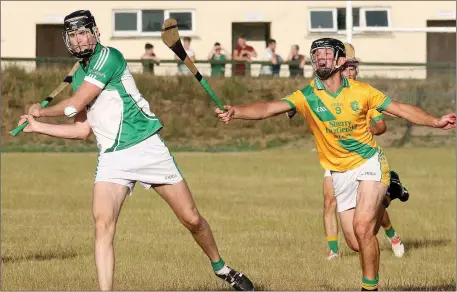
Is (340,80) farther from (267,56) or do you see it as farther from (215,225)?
(267,56)

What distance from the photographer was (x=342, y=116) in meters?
10.7

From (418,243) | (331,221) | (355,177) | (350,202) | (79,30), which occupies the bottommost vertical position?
(418,243)

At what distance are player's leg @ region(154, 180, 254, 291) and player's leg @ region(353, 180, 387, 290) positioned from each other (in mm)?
1016

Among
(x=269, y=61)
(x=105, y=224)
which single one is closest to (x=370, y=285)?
(x=105, y=224)

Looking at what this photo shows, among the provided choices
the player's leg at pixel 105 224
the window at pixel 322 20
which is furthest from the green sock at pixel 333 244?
the window at pixel 322 20

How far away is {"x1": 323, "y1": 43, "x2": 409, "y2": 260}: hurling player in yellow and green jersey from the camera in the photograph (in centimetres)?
1120

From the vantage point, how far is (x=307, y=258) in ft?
44.3

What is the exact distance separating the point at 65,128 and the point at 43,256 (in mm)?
3103

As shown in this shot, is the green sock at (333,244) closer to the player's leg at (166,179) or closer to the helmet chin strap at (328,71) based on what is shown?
the player's leg at (166,179)

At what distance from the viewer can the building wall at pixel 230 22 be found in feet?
134

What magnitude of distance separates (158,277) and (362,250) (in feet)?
7.02

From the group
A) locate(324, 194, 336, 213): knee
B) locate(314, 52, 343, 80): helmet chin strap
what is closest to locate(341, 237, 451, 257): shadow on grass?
Answer: locate(324, 194, 336, 213): knee

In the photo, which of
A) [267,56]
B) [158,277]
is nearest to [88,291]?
[158,277]

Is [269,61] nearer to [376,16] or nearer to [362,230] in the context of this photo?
[376,16]
